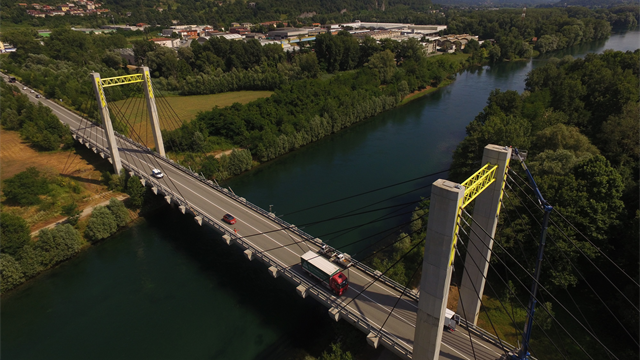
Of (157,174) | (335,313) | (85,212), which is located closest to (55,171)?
(85,212)

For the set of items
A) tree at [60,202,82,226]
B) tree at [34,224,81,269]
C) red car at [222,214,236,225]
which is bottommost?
tree at [34,224,81,269]

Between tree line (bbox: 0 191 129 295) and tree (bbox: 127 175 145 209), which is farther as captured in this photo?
tree (bbox: 127 175 145 209)

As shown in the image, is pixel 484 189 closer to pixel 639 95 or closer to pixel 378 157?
pixel 378 157

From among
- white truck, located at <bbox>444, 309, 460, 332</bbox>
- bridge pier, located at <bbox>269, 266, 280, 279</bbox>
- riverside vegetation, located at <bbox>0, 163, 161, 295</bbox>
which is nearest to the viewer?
white truck, located at <bbox>444, 309, 460, 332</bbox>

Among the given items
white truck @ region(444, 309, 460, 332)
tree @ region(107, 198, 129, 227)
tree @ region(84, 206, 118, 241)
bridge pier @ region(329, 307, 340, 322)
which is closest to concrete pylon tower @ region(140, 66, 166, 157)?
tree @ region(107, 198, 129, 227)

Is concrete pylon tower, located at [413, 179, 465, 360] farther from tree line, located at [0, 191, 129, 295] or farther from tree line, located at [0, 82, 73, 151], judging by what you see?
tree line, located at [0, 82, 73, 151]
